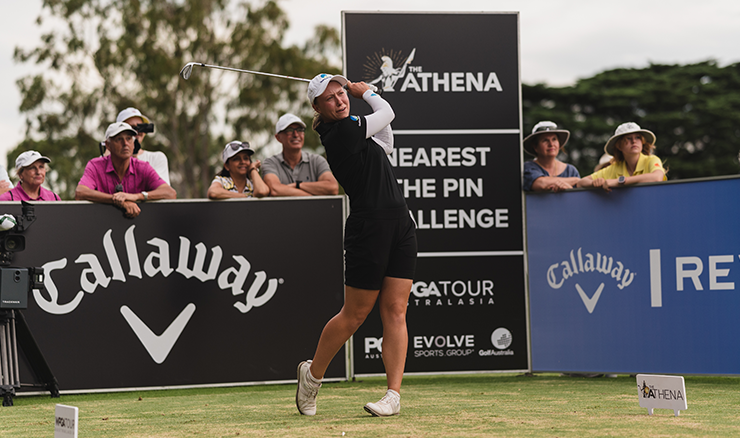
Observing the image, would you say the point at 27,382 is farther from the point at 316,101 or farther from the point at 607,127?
the point at 607,127

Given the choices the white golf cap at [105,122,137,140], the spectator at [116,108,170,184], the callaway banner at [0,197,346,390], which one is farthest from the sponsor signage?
the spectator at [116,108,170,184]

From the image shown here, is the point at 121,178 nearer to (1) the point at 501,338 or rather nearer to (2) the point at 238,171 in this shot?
Result: (2) the point at 238,171

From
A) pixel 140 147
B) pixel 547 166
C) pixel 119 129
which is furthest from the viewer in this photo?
pixel 140 147

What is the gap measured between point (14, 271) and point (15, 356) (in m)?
0.61

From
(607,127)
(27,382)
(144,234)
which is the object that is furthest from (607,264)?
(607,127)

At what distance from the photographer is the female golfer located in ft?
14.2

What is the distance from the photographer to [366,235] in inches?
171

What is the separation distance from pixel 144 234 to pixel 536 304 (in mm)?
3145

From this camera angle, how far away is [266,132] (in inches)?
985

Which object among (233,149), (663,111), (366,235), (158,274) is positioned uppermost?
(663,111)

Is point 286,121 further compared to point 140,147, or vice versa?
point 140,147

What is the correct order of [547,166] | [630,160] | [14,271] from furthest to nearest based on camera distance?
1. [547,166]
2. [630,160]
3. [14,271]

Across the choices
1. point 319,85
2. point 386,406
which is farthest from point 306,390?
point 319,85

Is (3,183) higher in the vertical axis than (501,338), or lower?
higher
